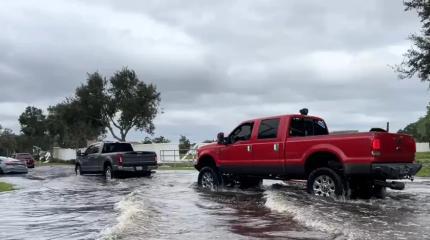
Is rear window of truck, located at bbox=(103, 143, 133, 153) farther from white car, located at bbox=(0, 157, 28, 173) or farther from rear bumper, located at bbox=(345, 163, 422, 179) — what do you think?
rear bumper, located at bbox=(345, 163, 422, 179)

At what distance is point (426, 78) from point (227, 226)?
23028 millimetres

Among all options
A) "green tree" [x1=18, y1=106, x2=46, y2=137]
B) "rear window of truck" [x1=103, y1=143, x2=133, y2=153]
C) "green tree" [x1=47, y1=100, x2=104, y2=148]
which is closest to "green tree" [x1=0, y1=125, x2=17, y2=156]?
"green tree" [x1=18, y1=106, x2=46, y2=137]

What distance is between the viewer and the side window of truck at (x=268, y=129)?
14.3 meters

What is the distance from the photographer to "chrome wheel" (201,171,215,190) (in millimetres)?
16391

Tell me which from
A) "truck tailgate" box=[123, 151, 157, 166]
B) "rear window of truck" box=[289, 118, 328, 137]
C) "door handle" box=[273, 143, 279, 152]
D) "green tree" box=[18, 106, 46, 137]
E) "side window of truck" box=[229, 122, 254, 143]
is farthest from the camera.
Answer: "green tree" box=[18, 106, 46, 137]

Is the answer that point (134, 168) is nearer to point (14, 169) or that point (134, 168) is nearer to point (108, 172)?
point (108, 172)

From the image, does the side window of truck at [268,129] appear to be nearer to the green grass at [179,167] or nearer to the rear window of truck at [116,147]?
the rear window of truck at [116,147]

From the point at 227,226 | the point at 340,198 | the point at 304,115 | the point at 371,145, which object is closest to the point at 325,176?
the point at 340,198

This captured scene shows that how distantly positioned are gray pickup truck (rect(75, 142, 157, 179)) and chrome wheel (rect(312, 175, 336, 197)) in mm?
12856

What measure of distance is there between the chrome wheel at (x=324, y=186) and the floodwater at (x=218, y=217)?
28 cm

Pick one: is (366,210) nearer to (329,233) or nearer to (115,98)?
(329,233)

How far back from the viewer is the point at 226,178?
1614 cm

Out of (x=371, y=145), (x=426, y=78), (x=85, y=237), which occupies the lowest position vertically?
(x=85, y=237)

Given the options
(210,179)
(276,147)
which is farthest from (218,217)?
(210,179)
